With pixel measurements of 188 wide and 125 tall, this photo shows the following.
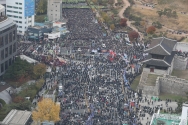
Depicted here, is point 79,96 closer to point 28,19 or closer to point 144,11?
point 28,19

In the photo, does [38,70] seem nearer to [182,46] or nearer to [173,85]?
[173,85]

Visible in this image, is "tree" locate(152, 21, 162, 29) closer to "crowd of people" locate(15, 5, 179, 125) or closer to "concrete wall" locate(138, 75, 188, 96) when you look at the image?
"crowd of people" locate(15, 5, 179, 125)

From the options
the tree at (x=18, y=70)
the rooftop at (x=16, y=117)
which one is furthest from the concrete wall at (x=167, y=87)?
the rooftop at (x=16, y=117)

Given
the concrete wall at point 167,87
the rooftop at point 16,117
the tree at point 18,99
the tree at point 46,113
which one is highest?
the tree at point 46,113

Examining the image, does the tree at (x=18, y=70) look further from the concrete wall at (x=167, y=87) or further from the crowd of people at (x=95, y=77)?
the concrete wall at (x=167, y=87)

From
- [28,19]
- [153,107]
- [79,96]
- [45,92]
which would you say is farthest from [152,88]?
[28,19]

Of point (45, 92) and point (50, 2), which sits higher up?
point (50, 2)
